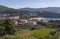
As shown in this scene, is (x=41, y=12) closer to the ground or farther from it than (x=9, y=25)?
closer to the ground

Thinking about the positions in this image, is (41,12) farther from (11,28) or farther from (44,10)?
(11,28)

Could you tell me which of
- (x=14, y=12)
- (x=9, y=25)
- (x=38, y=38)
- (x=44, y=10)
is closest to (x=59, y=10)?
(x=44, y=10)

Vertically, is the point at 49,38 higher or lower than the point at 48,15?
higher

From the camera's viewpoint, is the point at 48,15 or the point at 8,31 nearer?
the point at 8,31

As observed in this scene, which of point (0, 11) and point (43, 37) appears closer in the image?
point (43, 37)

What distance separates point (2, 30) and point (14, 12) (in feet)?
85.3

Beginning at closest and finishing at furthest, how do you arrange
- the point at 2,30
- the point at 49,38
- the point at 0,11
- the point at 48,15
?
1. the point at 49,38
2. the point at 2,30
3. the point at 0,11
4. the point at 48,15

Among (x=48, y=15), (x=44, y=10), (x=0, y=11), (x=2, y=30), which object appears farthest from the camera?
(x=44, y=10)

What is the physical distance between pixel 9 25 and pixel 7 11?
26.6 metres

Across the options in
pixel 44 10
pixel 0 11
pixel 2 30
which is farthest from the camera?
pixel 44 10

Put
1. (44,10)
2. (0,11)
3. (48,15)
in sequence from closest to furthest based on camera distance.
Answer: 1. (0,11)
2. (48,15)
3. (44,10)

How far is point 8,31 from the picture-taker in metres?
8.94

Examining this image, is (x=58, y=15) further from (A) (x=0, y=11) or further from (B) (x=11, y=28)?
Answer: (B) (x=11, y=28)

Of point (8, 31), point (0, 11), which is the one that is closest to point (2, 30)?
point (8, 31)
